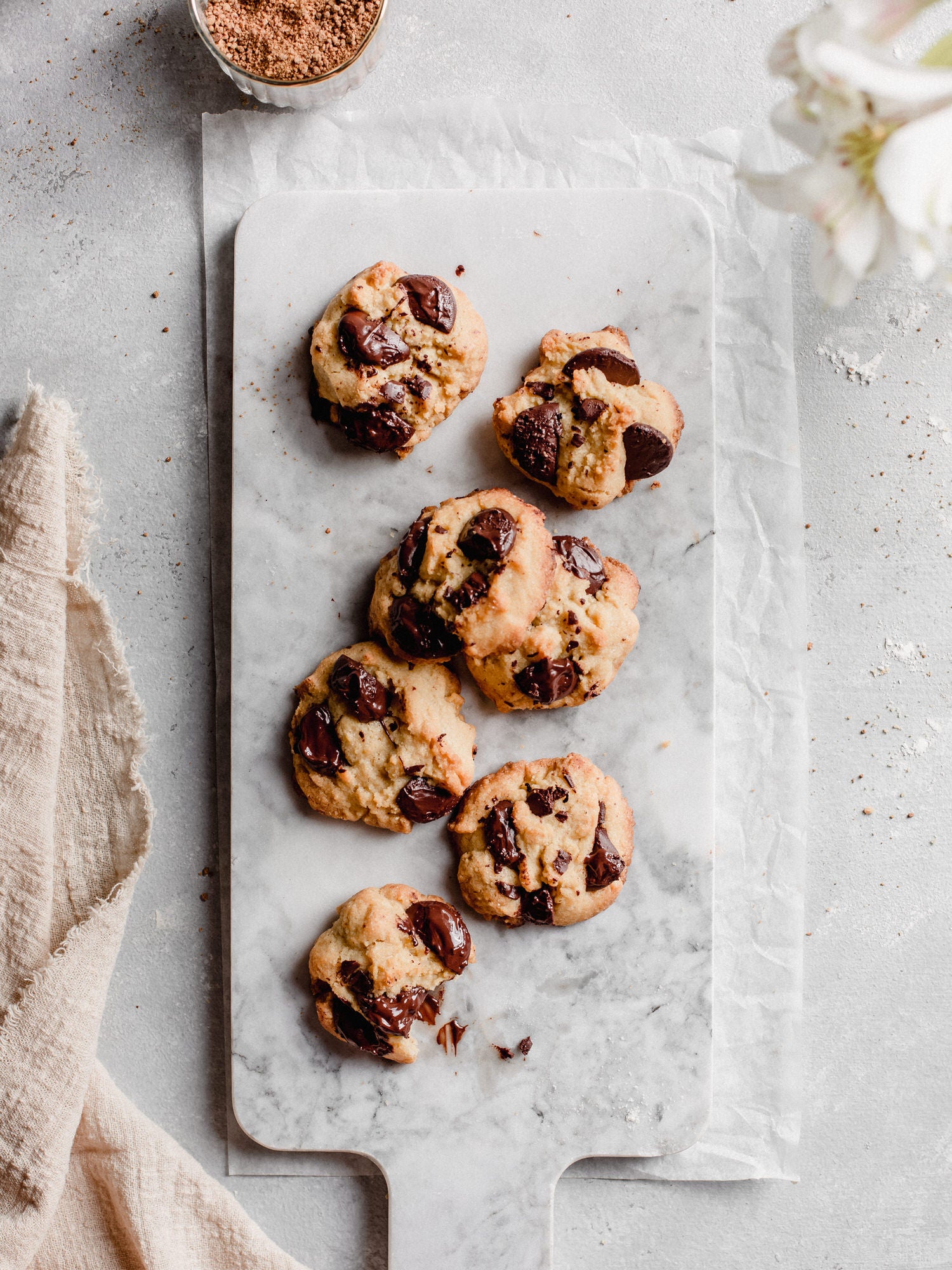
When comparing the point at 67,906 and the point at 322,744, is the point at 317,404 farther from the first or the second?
the point at 67,906

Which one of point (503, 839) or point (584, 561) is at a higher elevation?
point (584, 561)

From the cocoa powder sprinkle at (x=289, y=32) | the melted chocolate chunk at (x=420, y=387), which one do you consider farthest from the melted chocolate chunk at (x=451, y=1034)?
the cocoa powder sprinkle at (x=289, y=32)

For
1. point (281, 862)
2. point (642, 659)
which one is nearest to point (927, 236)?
point (642, 659)

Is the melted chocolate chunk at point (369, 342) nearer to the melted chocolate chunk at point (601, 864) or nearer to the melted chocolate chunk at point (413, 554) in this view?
the melted chocolate chunk at point (413, 554)

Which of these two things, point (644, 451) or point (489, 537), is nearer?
point (489, 537)

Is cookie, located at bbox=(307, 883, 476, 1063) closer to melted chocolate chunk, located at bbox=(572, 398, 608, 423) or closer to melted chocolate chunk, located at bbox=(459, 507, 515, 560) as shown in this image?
melted chocolate chunk, located at bbox=(459, 507, 515, 560)

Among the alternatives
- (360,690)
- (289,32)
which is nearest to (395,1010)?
(360,690)

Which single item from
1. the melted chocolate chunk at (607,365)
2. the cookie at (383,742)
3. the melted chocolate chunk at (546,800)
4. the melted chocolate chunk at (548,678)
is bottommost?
the melted chocolate chunk at (546,800)
